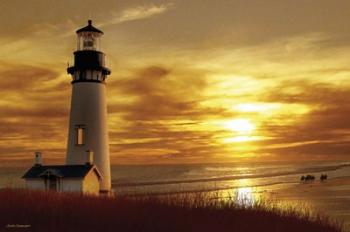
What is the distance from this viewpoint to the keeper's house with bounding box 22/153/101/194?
89.2 ft

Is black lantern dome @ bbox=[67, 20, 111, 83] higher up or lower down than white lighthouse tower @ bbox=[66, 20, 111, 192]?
higher up

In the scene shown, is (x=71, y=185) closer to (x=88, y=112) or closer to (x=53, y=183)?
(x=53, y=183)

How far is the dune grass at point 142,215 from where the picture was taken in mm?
13336

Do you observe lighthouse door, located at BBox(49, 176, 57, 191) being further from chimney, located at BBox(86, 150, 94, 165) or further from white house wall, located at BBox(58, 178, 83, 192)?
chimney, located at BBox(86, 150, 94, 165)

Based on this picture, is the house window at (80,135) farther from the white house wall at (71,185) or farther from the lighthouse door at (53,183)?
the lighthouse door at (53,183)

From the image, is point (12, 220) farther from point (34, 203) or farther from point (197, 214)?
point (197, 214)

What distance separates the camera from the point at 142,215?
14.7m

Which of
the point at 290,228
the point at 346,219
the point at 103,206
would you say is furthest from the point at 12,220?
the point at 346,219

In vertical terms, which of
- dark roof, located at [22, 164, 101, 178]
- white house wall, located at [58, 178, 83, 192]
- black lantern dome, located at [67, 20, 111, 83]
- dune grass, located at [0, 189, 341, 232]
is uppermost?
black lantern dome, located at [67, 20, 111, 83]

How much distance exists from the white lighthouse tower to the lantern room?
0.20m

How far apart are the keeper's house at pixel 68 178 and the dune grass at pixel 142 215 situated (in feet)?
30.9

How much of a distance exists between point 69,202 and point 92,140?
11.9m

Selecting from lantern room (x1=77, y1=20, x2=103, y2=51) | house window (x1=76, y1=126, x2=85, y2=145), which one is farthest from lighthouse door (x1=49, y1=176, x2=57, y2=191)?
lantern room (x1=77, y1=20, x2=103, y2=51)

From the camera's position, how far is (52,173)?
91.0 ft
